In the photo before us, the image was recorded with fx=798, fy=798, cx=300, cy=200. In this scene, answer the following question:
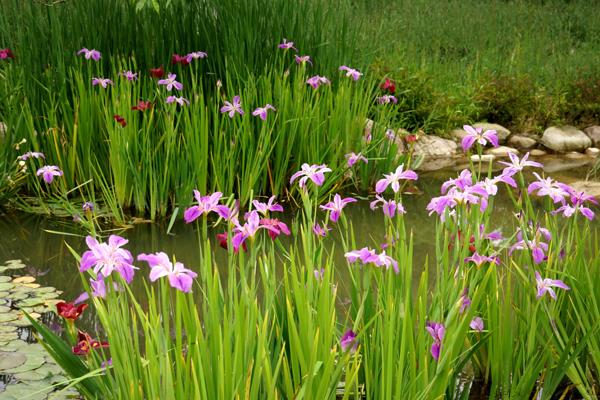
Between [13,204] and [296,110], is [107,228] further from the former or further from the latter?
[296,110]

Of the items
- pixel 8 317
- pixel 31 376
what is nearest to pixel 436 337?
pixel 31 376

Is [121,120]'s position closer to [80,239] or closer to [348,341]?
[80,239]

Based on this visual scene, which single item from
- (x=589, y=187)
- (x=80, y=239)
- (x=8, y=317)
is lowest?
(x=589, y=187)

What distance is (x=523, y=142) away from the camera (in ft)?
24.6

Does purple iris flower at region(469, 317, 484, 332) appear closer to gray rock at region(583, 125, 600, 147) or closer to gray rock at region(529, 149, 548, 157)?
gray rock at region(529, 149, 548, 157)

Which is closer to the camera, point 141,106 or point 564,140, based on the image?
point 141,106

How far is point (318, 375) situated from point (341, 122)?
11.7 feet

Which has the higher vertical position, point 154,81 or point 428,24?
point 154,81

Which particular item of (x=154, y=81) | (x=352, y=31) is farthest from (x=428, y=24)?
(x=154, y=81)

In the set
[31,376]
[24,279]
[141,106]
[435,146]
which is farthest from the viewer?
[435,146]

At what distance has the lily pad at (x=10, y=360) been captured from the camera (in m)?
2.90

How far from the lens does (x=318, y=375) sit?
1920 millimetres

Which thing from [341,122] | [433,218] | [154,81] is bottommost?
[433,218]

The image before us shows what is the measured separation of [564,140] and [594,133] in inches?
18.0
